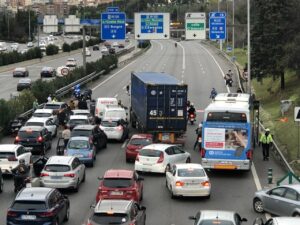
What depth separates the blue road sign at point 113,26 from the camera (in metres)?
61.4

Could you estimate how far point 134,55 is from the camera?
115 metres

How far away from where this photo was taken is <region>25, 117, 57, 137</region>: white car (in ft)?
Result: 128

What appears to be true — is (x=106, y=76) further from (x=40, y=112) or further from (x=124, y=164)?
(x=124, y=164)

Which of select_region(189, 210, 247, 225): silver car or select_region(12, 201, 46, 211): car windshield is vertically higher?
select_region(189, 210, 247, 225): silver car

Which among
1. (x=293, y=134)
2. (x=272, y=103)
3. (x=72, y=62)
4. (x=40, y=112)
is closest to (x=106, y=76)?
(x=72, y=62)

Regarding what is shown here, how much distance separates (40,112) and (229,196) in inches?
758

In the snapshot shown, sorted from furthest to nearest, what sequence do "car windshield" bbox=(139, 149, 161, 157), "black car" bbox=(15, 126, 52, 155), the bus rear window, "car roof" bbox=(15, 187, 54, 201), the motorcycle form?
the motorcycle < "black car" bbox=(15, 126, 52, 155) < "car windshield" bbox=(139, 149, 161, 157) < the bus rear window < "car roof" bbox=(15, 187, 54, 201)

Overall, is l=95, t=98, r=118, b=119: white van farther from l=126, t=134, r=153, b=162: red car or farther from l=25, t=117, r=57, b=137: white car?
l=126, t=134, r=153, b=162: red car

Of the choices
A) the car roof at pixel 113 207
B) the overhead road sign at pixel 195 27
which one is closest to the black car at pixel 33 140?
the car roof at pixel 113 207

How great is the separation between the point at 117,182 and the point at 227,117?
831 centimetres

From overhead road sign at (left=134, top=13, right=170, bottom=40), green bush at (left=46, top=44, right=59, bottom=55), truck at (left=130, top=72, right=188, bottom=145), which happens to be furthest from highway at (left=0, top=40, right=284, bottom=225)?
green bush at (left=46, top=44, right=59, bottom=55)

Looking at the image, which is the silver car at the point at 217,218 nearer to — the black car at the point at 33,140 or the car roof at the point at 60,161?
the car roof at the point at 60,161

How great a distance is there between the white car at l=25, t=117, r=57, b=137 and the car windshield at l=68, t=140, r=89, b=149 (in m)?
6.98

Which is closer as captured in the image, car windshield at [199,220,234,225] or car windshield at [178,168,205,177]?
car windshield at [199,220,234,225]
